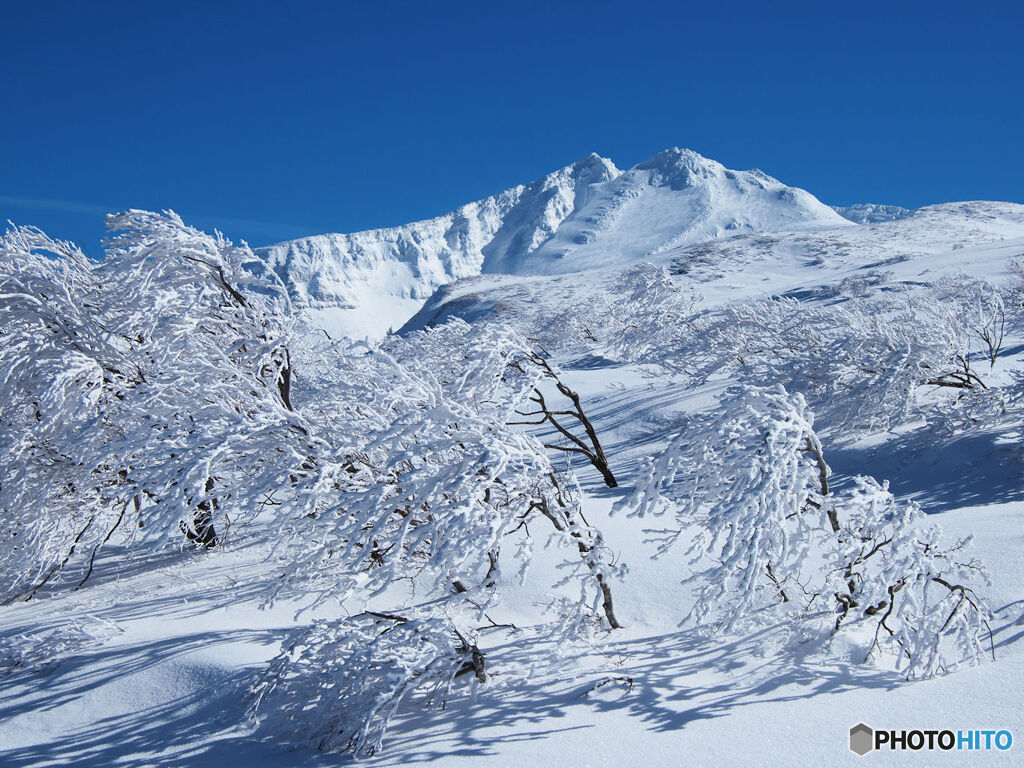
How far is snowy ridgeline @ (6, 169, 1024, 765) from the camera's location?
14.7ft

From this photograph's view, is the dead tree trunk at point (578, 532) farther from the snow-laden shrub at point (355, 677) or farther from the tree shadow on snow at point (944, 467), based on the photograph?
the tree shadow on snow at point (944, 467)

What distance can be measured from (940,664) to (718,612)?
1.86 metres

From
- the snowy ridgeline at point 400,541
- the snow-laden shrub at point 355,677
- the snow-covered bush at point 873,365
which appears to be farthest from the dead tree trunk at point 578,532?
the snow-covered bush at point 873,365

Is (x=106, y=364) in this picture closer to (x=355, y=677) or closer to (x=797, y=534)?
(x=355, y=677)

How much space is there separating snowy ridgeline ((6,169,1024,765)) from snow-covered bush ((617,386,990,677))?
0.03 m

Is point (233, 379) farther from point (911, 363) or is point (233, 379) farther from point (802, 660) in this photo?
point (911, 363)

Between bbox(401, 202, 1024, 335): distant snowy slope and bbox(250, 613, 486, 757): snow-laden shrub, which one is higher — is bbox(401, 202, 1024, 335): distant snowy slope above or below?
above

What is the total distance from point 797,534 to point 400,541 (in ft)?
10.1

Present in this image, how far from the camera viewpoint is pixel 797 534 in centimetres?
461

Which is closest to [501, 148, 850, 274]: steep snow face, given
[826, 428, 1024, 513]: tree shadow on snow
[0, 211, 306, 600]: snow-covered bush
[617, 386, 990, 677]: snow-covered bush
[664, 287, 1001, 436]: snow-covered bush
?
[664, 287, 1001, 436]: snow-covered bush

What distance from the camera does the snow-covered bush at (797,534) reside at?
438 cm

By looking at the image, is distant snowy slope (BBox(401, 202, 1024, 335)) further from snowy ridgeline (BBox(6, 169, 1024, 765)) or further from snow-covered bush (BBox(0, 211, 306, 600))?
snow-covered bush (BBox(0, 211, 306, 600))

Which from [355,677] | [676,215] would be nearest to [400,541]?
[355,677]

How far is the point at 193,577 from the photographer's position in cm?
812
